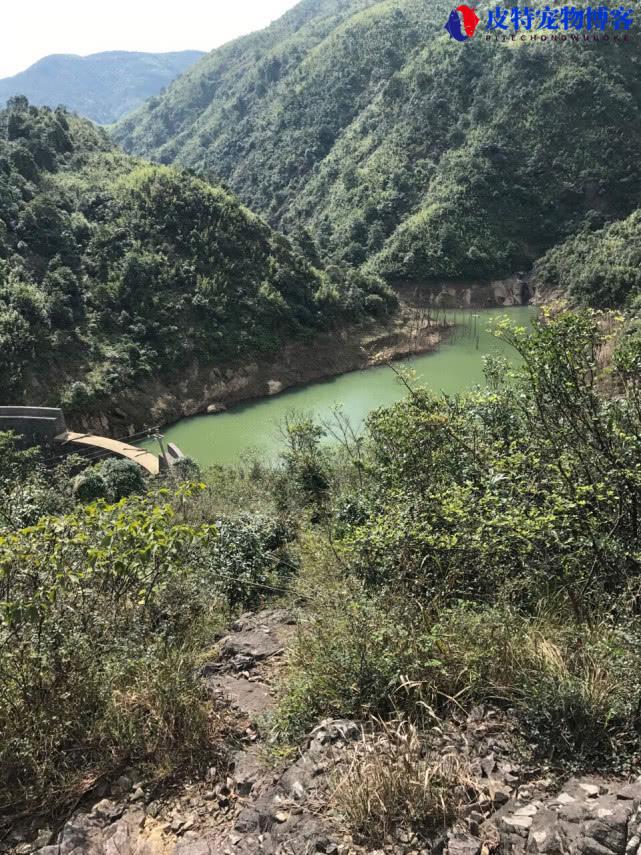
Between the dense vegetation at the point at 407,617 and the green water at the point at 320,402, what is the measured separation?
14972mm

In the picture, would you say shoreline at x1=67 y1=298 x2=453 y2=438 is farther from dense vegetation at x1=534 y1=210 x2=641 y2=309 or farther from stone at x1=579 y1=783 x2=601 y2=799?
stone at x1=579 y1=783 x2=601 y2=799

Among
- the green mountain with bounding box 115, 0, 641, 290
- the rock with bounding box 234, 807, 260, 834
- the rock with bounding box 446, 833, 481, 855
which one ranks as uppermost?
the green mountain with bounding box 115, 0, 641, 290

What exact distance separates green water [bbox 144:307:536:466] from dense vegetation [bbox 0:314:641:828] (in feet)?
49.1

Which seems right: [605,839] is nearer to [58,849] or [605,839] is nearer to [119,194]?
[58,849]

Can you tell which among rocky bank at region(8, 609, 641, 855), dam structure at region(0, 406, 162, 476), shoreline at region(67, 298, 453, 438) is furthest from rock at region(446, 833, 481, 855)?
shoreline at region(67, 298, 453, 438)

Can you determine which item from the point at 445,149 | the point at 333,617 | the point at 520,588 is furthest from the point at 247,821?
the point at 445,149

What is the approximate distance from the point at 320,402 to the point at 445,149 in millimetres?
33247

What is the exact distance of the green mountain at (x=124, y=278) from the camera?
24156mm

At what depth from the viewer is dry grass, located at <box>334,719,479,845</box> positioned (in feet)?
8.85

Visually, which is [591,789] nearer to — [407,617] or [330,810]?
[330,810]

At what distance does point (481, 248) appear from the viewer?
142 feet

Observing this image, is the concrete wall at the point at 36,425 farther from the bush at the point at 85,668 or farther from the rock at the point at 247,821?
the rock at the point at 247,821

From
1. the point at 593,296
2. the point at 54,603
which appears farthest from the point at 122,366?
the point at 593,296

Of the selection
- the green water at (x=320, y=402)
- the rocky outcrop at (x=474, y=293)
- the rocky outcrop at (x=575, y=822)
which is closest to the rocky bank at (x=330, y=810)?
the rocky outcrop at (x=575, y=822)
